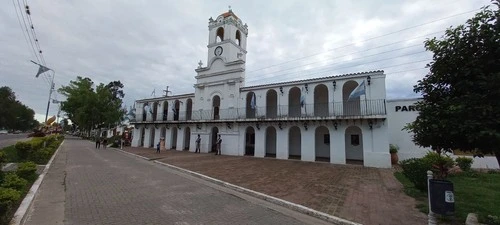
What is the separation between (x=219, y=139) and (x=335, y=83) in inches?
461

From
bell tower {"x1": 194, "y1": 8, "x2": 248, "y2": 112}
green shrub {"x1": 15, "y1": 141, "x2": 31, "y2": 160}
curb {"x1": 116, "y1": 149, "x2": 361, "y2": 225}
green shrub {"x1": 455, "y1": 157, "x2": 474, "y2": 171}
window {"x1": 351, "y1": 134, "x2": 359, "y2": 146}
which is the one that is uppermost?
bell tower {"x1": 194, "y1": 8, "x2": 248, "y2": 112}

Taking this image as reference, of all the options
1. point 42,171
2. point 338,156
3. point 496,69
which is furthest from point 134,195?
point 338,156

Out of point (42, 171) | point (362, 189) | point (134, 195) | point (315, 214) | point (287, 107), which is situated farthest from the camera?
point (287, 107)

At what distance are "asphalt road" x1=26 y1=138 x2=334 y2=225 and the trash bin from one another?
240cm

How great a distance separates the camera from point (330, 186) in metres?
10.1

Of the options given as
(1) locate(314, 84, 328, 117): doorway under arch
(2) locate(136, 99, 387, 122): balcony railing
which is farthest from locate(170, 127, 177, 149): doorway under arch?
(1) locate(314, 84, 328, 117): doorway under arch

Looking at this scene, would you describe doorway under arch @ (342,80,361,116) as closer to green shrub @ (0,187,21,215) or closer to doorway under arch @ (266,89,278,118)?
doorway under arch @ (266,89,278,118)

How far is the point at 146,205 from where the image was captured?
6.86m

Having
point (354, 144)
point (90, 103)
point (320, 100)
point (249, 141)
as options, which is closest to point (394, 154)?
point (354, 144)

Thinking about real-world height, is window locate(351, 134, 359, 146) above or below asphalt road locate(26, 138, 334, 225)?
above

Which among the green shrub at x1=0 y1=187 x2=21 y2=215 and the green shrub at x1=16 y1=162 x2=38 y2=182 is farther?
the green shrub at x1=16 y1=162 x2=38 y2=182

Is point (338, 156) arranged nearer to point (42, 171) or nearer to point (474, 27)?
point (474, 27)

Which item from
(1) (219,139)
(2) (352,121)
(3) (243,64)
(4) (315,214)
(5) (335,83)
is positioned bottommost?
(4) (315,214)

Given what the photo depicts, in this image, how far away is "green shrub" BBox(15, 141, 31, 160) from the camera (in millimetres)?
13379
